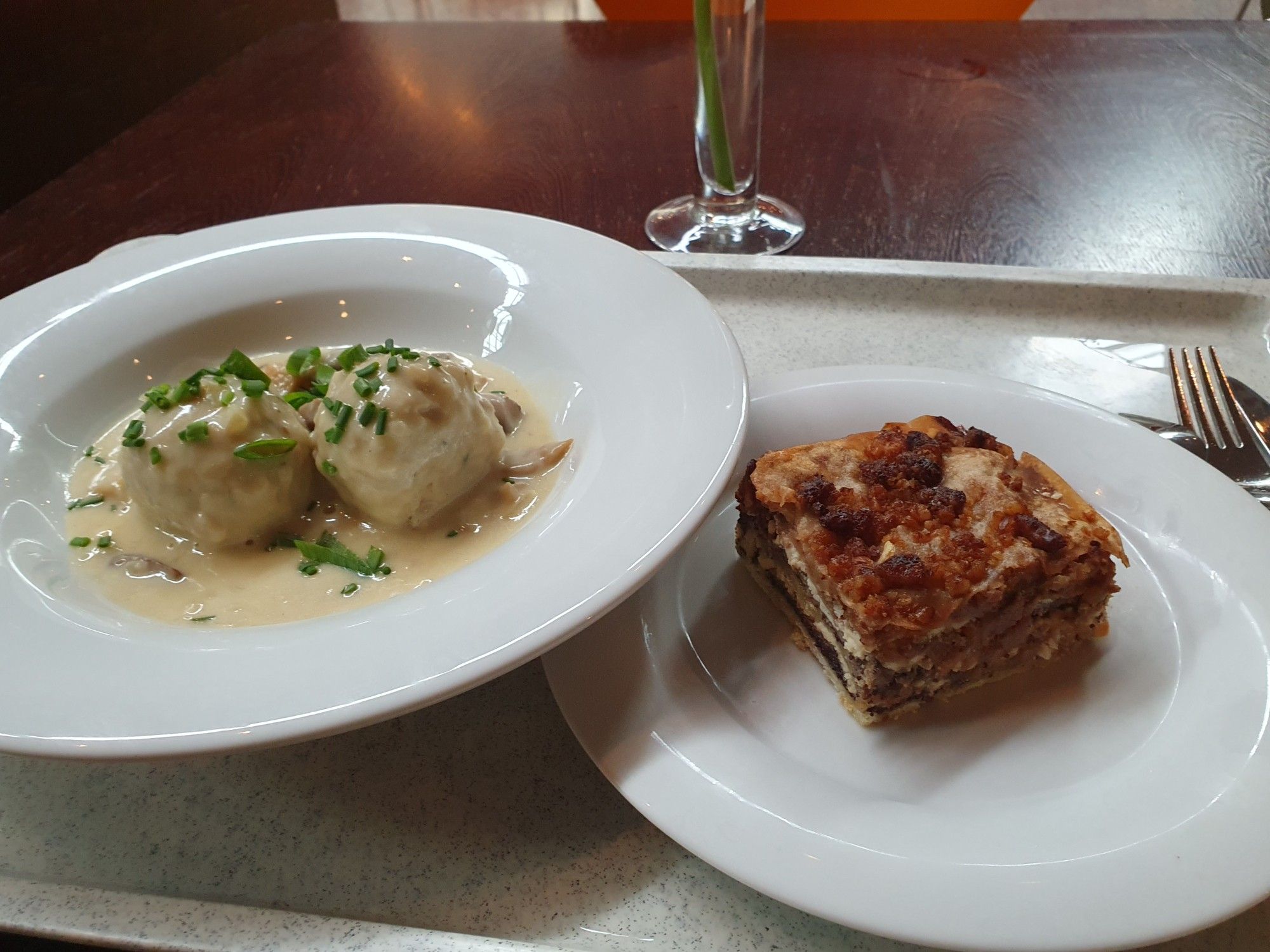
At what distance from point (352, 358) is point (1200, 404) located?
1.50 metres

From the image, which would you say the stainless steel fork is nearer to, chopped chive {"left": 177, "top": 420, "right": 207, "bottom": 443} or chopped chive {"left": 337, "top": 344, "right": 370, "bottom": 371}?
chopped chive {"left": 337, "top": 344, "right": 370, "bottom": 371}

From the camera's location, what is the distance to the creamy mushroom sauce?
1.26 metres

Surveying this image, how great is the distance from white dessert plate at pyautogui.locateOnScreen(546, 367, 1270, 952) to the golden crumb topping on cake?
0.47 feet

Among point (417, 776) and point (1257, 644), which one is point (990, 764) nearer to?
point (1257, 644)

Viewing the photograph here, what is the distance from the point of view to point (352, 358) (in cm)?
142

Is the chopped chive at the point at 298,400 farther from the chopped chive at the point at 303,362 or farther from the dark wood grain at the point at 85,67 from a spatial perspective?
the dark wood grain at the point at 85,67

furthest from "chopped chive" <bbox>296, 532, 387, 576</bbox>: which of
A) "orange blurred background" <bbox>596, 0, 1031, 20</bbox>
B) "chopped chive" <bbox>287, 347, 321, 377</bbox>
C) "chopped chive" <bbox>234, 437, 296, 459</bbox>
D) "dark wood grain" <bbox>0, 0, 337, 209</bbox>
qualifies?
"orange blurred background" <bbox>596, 0, 1031, 20</bbox>

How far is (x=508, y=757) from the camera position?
3.92 ft

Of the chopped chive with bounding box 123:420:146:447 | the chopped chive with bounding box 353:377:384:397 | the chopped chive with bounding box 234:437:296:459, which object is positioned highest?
the chopped chive with bounding box 353:377:384:397

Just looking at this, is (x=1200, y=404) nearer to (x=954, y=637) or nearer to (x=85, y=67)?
(x=954, y=637)

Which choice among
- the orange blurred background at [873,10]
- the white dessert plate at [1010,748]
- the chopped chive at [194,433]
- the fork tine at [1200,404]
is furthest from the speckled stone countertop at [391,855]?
the orange blurred background at [873,10]

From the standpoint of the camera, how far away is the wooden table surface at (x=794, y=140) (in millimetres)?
2406

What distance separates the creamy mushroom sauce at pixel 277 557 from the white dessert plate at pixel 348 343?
1.5 inches

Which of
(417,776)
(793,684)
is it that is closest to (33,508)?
(417,776)
